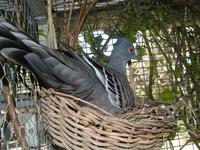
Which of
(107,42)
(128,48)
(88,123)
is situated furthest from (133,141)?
(107,42)

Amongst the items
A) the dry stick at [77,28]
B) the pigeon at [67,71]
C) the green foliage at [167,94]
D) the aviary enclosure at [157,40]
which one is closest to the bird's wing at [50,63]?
the pigeon at [67,71]

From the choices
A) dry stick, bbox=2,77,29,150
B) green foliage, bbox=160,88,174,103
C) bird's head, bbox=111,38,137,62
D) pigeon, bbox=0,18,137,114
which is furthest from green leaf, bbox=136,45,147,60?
dry stick, bbox=2,77,29,150

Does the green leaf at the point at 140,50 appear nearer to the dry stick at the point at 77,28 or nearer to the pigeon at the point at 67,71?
the dry stick at the point at 77,28

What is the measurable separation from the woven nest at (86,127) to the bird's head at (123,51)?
1.18 feet

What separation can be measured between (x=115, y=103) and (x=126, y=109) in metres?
0.03

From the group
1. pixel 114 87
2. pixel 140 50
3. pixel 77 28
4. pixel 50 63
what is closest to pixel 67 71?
pixel 50 63

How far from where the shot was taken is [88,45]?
5.05ft

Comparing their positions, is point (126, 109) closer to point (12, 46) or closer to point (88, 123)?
point (88, 123)

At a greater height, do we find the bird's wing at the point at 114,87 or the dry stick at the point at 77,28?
the dry stick at the point at 77,28

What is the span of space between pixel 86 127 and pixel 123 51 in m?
0.42

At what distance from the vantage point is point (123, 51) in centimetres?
108

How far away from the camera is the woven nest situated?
2.32 ft

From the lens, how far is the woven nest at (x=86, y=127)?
0.71 meters

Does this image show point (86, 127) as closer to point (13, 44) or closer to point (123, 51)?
point (13, 44)
